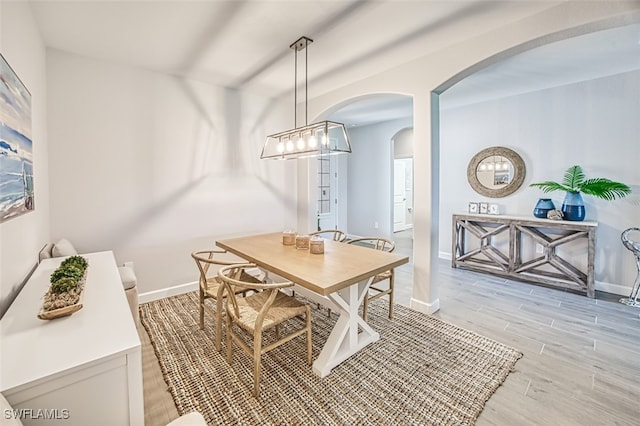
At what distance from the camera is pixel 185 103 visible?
348cm

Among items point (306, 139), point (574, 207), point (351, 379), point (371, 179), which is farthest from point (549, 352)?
point (371, 179)

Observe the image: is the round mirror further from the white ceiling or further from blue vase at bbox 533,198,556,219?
the white ceiling

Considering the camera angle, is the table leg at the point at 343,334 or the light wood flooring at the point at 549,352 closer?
the light wood flooring at the point at 549,352

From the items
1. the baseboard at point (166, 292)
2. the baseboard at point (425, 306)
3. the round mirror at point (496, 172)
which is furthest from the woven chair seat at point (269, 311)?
the round mirror at point (496, 172)

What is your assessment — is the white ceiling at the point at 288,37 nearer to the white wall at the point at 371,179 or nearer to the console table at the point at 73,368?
the console table at the point at 73,368

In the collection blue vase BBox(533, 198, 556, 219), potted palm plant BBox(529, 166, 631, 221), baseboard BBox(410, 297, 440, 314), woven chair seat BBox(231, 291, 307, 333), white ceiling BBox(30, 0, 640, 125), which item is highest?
white ceiling BBox(30, 0, 640, 125)

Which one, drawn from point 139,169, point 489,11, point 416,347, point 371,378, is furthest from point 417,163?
point 139,169

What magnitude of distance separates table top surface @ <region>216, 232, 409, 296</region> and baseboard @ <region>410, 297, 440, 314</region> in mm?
941

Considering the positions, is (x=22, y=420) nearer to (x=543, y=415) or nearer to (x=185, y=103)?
(x=543, y=415)

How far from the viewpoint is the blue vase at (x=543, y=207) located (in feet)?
12.7

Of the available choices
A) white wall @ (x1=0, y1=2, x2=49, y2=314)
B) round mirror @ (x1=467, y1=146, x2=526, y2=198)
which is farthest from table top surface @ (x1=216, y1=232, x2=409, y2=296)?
round mirror @ (x1=467, y1=146, x2=526, y2=198)

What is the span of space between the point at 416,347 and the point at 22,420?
2.33m

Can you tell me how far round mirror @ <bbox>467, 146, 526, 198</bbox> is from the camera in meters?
4.30

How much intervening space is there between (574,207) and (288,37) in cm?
395
